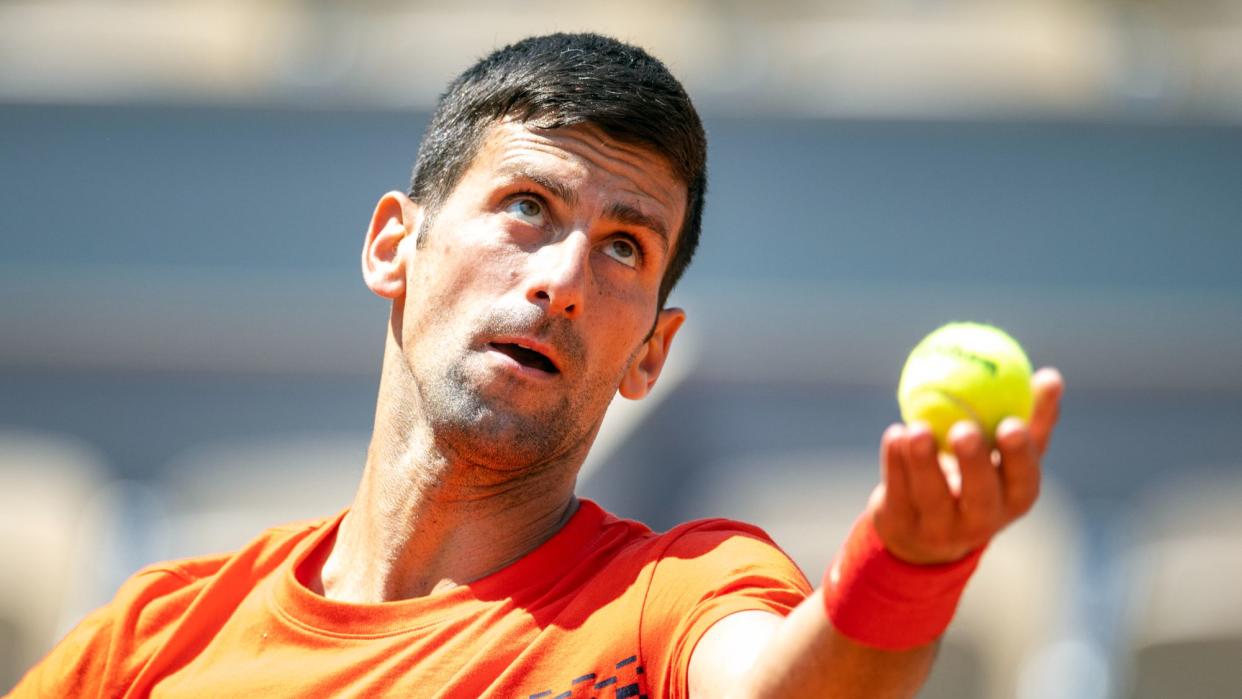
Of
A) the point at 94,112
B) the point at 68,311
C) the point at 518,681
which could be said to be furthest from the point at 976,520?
the point at 94,112

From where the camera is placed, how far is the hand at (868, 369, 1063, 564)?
1.66 meters

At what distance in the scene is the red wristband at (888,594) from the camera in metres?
1.77

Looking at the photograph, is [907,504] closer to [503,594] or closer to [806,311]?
[503,594]

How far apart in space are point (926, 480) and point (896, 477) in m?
0.04

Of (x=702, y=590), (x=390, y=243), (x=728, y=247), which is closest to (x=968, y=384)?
(x=702, y=590)

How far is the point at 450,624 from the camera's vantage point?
2.52 metres

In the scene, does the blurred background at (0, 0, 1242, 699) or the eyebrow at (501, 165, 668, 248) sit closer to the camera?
the eyebrow at (501, 165, 668, 248)

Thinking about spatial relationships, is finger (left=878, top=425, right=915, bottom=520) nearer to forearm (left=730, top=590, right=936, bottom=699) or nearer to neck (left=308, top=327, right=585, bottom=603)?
forearm (left=730, top=590, right=936, bottom=699)

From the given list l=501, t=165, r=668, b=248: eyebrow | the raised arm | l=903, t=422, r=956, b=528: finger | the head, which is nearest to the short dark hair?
the head

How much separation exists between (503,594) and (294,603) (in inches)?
15.4

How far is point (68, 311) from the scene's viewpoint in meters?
8.73

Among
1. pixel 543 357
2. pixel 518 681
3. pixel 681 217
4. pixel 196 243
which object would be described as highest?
pixel 196 243

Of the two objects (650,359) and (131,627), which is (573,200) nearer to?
(650,359)

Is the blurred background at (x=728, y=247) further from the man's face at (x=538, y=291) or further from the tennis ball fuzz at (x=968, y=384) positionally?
the tennis ball fuzz at (x=968, y=384)
